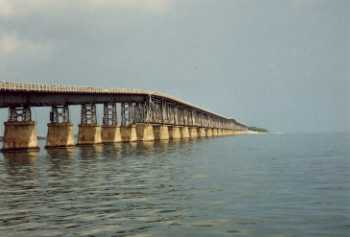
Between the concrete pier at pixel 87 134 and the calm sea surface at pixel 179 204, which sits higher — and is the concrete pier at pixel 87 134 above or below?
above

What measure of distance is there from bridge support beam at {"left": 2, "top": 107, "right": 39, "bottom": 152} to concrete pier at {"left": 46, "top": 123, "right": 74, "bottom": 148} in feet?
36.3

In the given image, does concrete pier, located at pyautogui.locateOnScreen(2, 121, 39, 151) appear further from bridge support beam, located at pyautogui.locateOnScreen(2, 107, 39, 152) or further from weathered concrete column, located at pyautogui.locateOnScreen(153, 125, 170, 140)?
weathered concrete column, located at pyautogui.locateOnScreen(153, 125, 170, 140)

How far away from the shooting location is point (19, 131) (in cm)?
8275

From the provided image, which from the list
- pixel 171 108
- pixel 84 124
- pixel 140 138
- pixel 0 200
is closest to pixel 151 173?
pixel 0 200

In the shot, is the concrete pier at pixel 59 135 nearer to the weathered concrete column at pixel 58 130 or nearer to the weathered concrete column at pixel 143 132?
the weathered concrete column at pixel 58 130

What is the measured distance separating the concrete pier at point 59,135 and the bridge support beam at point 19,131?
36.3ft

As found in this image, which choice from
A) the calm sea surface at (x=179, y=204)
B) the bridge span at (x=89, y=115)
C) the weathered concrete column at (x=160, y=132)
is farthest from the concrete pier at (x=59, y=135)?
the calm sea surface at (x=179, y=204)

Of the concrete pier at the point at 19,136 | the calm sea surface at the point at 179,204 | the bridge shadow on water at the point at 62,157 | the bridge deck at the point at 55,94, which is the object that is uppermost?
the bridge deck at the point at 55,94

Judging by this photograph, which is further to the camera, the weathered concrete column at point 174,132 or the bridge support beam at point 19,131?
the weathered concrete column at point 174,132

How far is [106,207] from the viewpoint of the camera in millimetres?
23391

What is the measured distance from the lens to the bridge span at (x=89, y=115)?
82438 mm

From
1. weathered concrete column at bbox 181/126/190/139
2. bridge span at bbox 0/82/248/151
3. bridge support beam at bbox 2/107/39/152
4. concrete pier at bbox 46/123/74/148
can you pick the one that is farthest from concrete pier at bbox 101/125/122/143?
weathered concrete column at bbox 181/126/190/139

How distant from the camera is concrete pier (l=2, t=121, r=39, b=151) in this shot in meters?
81.9

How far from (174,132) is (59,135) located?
7131 cm
